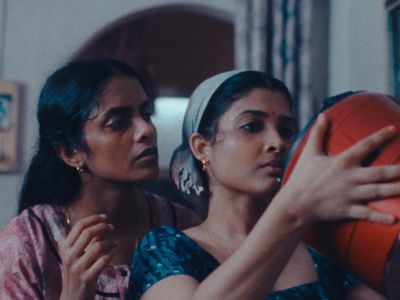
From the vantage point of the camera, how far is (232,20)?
8.93 ft

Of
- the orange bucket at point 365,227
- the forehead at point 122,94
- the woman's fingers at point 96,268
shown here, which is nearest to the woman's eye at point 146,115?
the forehead at point 122,94

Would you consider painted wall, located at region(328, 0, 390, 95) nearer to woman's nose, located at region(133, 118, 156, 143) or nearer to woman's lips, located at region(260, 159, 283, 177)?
woman's nose, located at region(133, 118, 156, 143)

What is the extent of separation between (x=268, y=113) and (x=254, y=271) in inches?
13.4

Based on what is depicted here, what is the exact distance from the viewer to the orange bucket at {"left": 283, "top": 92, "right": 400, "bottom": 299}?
647mm

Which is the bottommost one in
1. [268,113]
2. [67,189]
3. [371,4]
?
[67,189]

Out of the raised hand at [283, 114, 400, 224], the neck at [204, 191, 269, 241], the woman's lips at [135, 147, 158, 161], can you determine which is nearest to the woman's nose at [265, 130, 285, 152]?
the neck at [204, 191, 269, 241]

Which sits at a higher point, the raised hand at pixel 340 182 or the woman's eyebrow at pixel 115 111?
the raised hand at pixel 340 182

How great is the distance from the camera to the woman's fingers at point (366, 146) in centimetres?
64

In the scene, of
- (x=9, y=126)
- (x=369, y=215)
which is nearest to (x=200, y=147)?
(x=369, y=215)

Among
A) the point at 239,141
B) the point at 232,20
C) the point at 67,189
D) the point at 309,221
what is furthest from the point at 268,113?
the point at 232,20

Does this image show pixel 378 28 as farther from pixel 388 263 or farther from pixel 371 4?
pixel 388 263

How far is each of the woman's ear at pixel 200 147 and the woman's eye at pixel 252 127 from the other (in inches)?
4.1

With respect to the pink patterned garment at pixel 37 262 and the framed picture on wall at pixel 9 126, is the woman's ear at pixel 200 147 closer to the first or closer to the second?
the pink patterned garment at pixel 37 262

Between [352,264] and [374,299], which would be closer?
[352,264]
